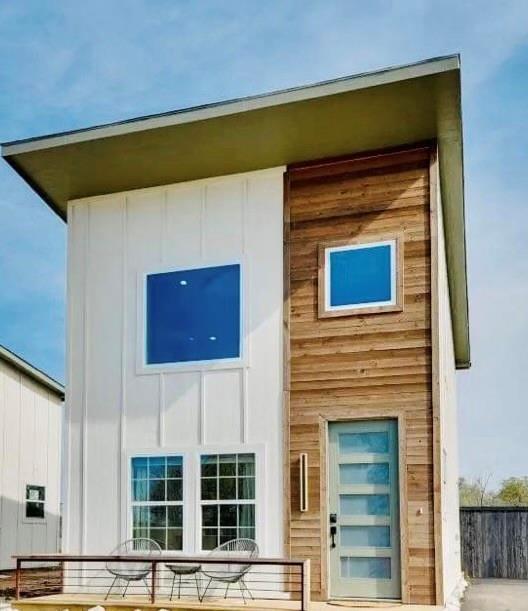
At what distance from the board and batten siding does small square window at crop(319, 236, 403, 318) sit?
549 mm

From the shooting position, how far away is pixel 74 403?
32.0 feet

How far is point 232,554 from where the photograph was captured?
27.9 feet

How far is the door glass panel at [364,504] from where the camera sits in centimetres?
826

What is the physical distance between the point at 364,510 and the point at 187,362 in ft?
8.27

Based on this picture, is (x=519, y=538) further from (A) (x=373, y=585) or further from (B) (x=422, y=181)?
(B) (x=422, y=181)

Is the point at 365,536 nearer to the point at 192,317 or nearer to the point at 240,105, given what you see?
the point at 192,317

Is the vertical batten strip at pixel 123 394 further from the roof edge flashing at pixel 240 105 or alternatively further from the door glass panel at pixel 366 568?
the door glass panel at pixel 366 568

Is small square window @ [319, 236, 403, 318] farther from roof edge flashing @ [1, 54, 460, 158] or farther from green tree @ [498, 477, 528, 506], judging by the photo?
green tree @ [498, 477, 528, 506]

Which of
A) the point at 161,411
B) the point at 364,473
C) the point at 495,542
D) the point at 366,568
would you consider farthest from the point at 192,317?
the point at 495,542

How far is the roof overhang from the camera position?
788 centimetres

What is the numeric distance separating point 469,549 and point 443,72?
34.1 ft

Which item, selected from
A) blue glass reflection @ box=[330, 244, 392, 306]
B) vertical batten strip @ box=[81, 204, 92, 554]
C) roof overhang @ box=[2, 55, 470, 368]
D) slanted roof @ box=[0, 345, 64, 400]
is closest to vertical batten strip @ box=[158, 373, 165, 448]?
vertical batten strip @ box=[81, 204, 92, 554]

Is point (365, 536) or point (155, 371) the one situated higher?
point (155, 371)

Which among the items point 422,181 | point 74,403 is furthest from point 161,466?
point 422,181
